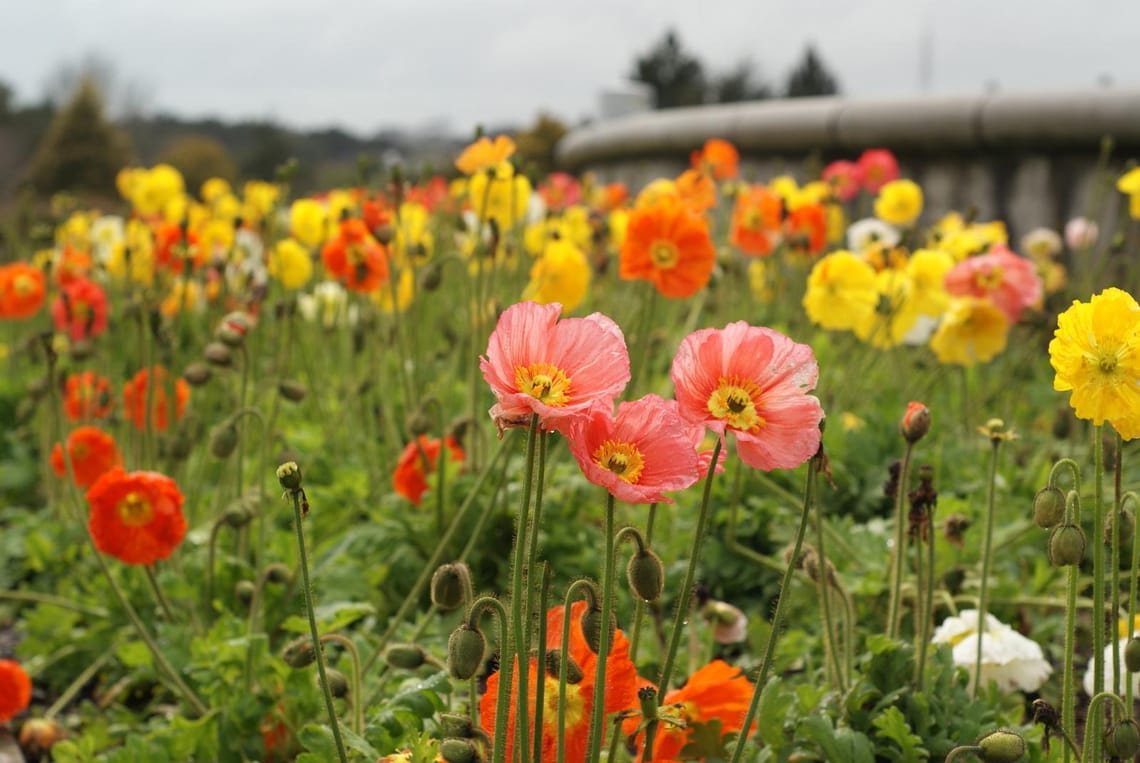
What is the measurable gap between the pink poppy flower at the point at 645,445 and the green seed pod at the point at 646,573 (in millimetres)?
62

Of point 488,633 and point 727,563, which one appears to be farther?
point 727,563

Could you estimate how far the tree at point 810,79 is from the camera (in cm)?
2689

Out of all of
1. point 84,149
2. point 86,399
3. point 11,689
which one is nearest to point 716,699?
point 11,689

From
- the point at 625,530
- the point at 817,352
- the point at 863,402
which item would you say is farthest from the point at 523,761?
the point at 817,352

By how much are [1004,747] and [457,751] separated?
0.47 meters

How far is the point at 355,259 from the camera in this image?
108 inches

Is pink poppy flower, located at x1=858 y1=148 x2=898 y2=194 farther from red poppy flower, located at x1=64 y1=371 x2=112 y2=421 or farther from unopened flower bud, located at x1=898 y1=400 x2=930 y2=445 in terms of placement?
unopened flower bud, located at x1=898 y1=400 x2=930 y2=445

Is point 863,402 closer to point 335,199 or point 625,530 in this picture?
point 335,199

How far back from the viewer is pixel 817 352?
4.06 metres

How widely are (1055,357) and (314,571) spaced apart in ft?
4.75

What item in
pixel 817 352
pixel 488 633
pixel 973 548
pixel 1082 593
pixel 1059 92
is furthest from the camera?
pixel 1059 92

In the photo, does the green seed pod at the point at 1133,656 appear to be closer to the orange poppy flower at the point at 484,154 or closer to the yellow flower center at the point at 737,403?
the yellow flower center at the point at 737,403

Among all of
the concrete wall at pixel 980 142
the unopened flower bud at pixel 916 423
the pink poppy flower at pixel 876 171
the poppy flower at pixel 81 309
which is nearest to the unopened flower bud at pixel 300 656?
the unopened flower bud at pixel 916 423

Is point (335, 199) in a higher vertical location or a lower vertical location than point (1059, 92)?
lower
